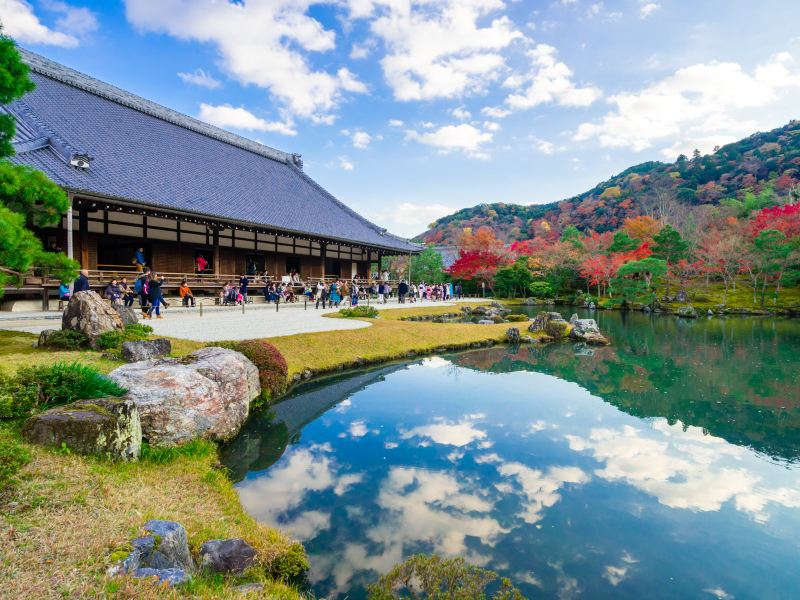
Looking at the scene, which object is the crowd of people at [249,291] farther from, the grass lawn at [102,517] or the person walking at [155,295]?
the grass lawn at [102,517]

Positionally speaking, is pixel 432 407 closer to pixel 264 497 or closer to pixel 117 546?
pixel 264 497

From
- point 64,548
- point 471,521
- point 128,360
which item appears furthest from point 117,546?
point 128,360

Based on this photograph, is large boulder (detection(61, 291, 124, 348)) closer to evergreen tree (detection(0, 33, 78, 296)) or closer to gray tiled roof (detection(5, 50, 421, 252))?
evergreen tree (detection(0, 33, 78, 296))

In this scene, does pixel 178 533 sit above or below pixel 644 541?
above

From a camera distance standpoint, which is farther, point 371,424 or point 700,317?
point 700,317

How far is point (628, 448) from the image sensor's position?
7.56 metres

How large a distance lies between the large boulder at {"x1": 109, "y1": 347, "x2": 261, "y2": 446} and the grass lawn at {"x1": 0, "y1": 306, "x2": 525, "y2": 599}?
1.30ft

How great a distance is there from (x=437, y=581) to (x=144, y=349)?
7.24 meters

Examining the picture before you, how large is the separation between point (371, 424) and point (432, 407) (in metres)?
1.70

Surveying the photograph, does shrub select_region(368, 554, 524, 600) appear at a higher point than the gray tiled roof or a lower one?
lower

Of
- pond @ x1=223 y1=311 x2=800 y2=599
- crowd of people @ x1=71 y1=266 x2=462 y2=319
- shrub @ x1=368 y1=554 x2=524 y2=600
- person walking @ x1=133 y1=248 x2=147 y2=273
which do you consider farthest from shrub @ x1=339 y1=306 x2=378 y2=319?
shrub @ x1=368 y1=554 x2=524 y2=600

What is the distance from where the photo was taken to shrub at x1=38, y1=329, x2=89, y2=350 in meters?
8.40

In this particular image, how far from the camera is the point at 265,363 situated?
8820mm

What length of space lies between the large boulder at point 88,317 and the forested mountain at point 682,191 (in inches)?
2118
